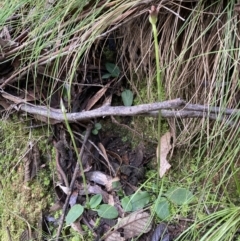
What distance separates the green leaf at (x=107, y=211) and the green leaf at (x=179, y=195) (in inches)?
6.3

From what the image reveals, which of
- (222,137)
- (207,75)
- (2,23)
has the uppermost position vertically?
(2,23)

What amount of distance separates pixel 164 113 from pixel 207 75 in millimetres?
152

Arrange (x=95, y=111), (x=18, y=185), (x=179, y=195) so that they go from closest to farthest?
(x=179, y=195) < (x=95, y=111) < (x=18, y=185)

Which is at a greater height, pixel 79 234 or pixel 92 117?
pixel 92 117

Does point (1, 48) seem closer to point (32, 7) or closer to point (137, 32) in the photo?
point (32, 7)

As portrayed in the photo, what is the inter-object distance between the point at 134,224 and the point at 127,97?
1.22 ft

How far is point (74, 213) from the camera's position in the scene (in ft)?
4.04

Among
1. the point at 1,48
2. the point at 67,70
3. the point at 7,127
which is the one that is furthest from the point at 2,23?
the point at 7,127

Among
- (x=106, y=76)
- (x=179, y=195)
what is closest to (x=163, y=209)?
(x=179, y=195)

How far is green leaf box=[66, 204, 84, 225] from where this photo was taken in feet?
4.01

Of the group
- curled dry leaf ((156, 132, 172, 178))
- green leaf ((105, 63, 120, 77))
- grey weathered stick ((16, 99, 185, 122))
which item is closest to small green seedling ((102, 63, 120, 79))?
green leaf ((105, 63, 120, 77))

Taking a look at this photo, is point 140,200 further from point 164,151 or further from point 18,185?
point 18,185

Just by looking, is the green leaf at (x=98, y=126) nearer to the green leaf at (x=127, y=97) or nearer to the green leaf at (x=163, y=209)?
the green leaf at (x=127, y=97)

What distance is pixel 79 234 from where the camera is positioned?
48.1 inches
